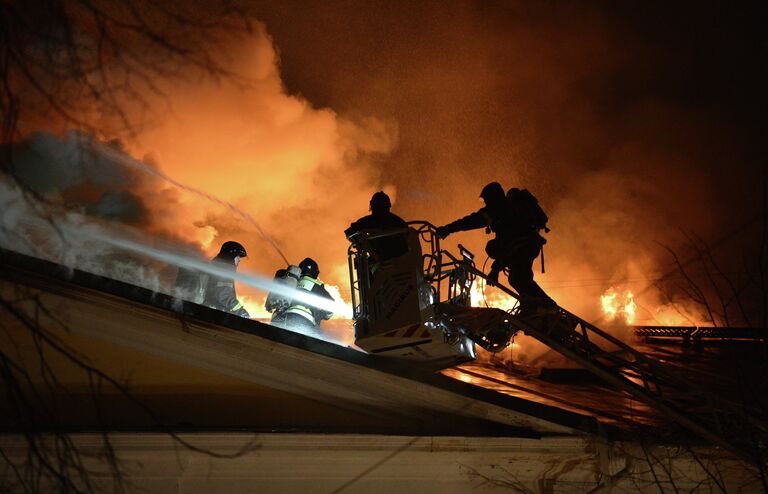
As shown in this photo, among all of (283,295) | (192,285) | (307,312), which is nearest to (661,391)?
(307,312)

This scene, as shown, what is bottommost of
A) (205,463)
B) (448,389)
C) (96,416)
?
(205,463)

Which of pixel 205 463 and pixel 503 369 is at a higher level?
pixel 503 369

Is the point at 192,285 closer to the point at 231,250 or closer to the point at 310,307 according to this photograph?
the point at 231,250

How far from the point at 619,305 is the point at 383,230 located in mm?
12032

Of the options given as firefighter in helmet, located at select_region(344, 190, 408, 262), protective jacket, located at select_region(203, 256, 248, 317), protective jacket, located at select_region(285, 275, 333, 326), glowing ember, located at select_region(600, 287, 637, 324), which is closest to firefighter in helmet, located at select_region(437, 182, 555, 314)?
firefighter in helmet, located at select_region(344, 190, 408, 262)

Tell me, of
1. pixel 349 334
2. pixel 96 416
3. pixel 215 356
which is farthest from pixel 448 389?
pixel 349 334

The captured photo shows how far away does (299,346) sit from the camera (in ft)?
14.9

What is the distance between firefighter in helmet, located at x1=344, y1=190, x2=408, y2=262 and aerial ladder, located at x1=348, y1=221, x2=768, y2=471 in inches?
0.7

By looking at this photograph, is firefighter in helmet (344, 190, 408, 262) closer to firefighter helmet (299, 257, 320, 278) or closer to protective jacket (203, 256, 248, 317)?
firefighter helmet (299, 257, 320, 278)

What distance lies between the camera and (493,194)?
5820mm

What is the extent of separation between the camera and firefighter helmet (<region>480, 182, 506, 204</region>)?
5820 millimetres

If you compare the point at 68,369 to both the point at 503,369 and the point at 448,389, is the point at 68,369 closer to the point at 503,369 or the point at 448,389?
the point at 448,389

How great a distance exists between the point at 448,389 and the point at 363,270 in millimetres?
1252

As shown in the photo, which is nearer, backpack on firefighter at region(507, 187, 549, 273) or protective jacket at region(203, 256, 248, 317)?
backpack on firefighter at region(507, 187, 549, 273)
